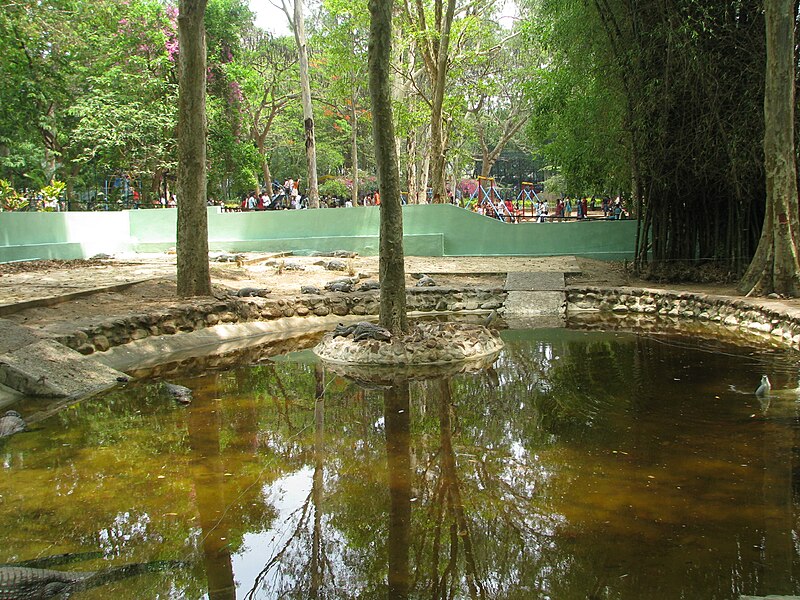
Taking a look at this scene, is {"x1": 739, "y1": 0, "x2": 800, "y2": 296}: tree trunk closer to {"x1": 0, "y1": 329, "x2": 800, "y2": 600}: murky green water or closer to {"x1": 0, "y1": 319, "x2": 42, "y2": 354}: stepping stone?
{"x1": 0, "y1": 329, "x2": 800, "y2": 600}: murky green water

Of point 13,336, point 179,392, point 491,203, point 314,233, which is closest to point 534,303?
point 179,392

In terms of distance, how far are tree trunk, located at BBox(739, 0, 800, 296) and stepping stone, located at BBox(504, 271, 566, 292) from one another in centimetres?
332

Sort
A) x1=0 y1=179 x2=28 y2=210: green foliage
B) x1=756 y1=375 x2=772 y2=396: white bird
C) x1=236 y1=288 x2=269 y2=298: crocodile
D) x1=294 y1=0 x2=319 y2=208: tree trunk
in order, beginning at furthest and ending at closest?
1. x1=294 y1=0 x2=319 y2=208: tree trunk
2. x1=0 y1=179 x2=28 y2=210: green foliage
3. x1=236 y1=288 x2=269 y2=298: crocodile
4. x1=756 y1=375 x2=772 y2=396: white bird

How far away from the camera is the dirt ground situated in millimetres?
9383

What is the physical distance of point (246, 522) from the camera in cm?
398

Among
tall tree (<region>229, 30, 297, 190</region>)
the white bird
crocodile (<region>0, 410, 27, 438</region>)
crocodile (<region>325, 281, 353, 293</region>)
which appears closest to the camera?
crocodile (<region>0, 410, 27, 438</region>)

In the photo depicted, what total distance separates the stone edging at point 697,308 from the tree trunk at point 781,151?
627 mm

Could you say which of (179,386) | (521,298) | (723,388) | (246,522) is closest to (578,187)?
(521,298)

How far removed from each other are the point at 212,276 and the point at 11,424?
24.8 feet

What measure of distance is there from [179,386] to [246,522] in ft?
10.5

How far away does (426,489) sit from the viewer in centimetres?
435

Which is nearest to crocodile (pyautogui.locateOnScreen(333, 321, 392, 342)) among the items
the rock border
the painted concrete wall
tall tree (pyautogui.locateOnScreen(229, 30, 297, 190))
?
the rock border

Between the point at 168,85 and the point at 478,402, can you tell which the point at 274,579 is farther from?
the point at 168,85

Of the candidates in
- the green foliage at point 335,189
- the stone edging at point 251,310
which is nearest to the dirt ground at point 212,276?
the stone edging at point 251,310
